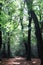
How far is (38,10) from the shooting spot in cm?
1502

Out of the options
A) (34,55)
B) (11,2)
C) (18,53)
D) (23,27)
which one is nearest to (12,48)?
(18,53)

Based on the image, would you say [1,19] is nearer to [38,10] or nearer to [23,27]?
[38,10]

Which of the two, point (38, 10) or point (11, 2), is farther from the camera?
point (38, 10)

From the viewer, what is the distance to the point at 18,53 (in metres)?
48.4

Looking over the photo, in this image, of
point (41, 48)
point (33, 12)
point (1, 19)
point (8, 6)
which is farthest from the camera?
point (33, 12)

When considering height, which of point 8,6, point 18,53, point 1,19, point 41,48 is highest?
point 8,6

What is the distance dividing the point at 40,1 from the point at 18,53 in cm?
3589

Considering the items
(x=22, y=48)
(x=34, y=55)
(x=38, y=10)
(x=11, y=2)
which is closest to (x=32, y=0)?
(x=38, y=10)

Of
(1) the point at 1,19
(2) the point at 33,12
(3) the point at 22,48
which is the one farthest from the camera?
(3) the point at 22,48

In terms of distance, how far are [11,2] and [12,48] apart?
41.6 m

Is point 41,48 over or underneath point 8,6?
underneath

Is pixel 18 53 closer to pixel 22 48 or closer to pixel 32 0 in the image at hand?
pixel 22 48

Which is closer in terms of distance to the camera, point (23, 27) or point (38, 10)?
point (38, 10)

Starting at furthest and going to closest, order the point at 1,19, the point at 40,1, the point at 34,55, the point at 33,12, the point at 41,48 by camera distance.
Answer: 1. the point at 34,55
2. the point at 33,12
3. the point at 41,48
4. the point at 40,1
5. the point at 1,19
